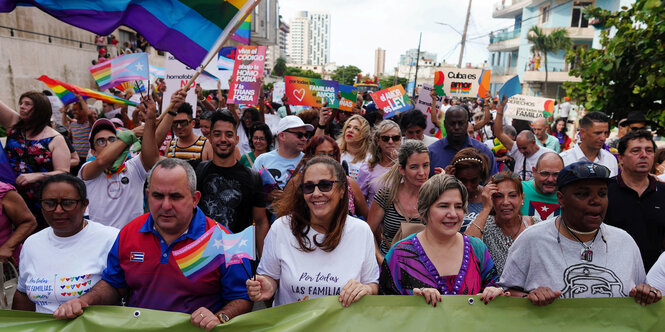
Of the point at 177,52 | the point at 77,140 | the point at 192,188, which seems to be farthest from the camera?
the point at 77,140

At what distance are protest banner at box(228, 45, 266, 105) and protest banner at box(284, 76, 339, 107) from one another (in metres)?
1.10

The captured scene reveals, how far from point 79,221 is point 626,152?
386cm

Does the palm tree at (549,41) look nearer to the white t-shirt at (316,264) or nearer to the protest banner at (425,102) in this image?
the protest banner at (425,102)

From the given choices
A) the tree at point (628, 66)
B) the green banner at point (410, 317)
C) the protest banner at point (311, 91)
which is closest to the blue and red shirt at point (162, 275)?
the green banner at point (410, 317)

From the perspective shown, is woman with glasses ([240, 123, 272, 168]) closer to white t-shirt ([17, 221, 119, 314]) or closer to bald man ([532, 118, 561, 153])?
white t-shirt ([17, 221, 119, 314])

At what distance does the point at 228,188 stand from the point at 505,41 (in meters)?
56.9

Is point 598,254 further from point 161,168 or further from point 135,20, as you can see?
point 135,20

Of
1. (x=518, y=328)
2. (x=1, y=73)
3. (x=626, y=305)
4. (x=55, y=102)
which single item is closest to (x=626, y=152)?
(x=626, y=305)

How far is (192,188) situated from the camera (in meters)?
2.59

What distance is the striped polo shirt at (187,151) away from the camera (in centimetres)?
475

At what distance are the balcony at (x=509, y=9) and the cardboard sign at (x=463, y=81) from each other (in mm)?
45308

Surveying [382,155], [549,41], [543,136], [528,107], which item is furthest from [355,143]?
[549,41]

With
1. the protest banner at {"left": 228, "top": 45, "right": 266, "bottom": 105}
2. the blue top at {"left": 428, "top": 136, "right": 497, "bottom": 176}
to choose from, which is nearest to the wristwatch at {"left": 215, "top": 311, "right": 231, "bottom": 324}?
the blue top at {"left": 428, "top": 136, "right": 497, "bottom": 176}

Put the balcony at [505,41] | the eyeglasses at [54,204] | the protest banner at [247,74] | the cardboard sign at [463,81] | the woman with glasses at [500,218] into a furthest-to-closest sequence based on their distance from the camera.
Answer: the balcony at [505,41]
the cardboard sign at [463,81]
the protest banner at [247,74]
the woman with glasses at [500,218]
the eyeglasses at [54,204]
